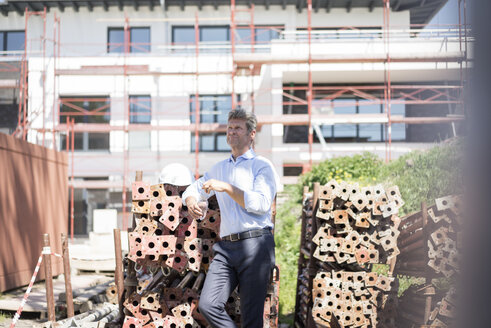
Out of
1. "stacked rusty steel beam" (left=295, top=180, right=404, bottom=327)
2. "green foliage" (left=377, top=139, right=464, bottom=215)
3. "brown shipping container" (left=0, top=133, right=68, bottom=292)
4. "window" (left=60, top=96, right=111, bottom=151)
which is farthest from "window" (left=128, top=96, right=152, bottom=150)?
Answer: "stacked rusty steel beam" (left=295, top=180, right=404, bottom=327)

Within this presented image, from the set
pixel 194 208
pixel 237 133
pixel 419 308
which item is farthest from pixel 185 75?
Result: pixel 194 208

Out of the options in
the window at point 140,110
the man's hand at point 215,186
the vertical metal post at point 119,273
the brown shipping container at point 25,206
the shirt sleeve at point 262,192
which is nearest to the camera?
the man's hand at point 215,186

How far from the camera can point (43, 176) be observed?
11.2 m

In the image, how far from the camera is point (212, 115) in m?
21.6

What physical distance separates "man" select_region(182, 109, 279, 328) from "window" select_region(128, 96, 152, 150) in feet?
58.2

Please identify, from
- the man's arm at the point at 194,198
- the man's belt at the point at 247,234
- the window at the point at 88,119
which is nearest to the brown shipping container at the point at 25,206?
the man's arm at the point at 194,198

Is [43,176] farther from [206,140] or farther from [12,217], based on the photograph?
[206,140]

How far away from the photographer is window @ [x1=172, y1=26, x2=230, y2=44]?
76.3 ft

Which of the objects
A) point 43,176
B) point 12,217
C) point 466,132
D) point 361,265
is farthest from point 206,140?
point 466,132

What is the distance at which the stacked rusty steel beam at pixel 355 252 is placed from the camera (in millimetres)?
5520

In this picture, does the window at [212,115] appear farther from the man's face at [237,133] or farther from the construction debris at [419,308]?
the man's face at [237,133]

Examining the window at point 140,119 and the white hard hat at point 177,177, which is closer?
the white hard hat at point 177,177

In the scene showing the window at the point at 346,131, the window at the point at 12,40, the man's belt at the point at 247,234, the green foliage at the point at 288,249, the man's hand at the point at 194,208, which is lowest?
the green foliage at the point at 288,249

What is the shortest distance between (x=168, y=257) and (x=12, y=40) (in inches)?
878
